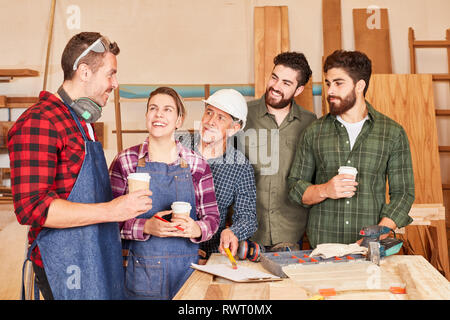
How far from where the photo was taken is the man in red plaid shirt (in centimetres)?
177

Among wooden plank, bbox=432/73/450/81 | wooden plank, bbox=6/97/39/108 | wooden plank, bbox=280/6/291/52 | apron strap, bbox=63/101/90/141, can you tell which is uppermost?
wooden plank, bbox=280/6/291/52

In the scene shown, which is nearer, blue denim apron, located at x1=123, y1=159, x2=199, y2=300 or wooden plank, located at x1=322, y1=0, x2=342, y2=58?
blue denim apron, located at x1=123, y1=159, x2=199, y2=300

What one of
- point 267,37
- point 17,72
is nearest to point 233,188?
point 267,37

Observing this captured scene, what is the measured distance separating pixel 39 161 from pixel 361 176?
186 cm

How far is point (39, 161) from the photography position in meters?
1.78

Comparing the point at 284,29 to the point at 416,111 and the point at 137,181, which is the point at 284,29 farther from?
the point at 137,181

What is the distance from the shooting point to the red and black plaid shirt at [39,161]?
1763 millimetres

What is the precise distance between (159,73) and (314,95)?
1.65m

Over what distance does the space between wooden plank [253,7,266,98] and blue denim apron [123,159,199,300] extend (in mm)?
2573

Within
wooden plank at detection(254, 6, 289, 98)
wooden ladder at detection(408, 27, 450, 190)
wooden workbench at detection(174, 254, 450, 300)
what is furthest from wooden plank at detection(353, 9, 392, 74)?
wooden workbench at detection(174, 254, 450, 300)

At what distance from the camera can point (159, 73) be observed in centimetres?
520

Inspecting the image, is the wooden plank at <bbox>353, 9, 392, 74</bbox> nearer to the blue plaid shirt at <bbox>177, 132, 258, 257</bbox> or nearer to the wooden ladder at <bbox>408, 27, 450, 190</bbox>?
the wooden ladder at <bbox>408, 27, 450, 190</bbox>
